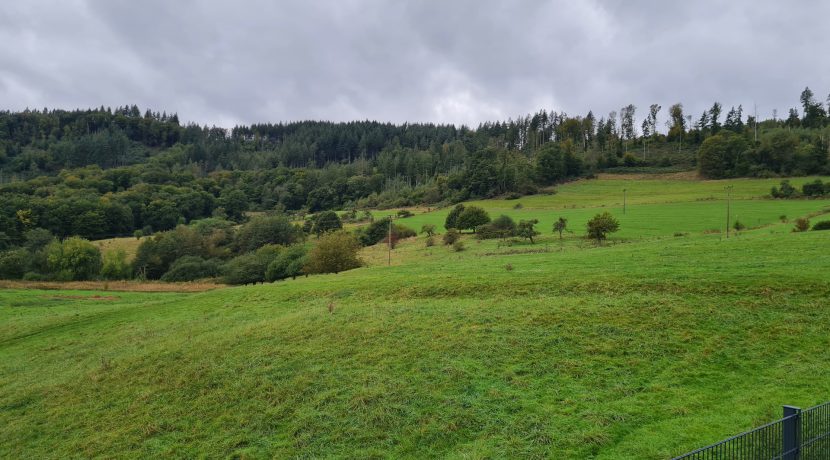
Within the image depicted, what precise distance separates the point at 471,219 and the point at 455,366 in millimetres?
61779

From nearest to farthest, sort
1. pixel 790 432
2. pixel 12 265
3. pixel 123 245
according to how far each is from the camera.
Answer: pixel 790 432, pixel 12 265, pixel 123 245

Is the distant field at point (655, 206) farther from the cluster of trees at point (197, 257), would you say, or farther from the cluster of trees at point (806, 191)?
the cluster of trees at point (197, 257)

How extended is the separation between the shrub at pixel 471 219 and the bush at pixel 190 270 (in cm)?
4005

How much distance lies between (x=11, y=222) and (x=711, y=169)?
15545 cm

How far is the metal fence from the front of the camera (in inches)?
314

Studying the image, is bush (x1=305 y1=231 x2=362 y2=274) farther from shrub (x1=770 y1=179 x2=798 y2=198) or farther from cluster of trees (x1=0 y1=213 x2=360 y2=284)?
shrub (x1=770 y1=179 x2=798 y2=198)

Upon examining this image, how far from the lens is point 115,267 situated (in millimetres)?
73562

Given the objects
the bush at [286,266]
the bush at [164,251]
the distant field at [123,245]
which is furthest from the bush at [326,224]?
the bush at [286,266]

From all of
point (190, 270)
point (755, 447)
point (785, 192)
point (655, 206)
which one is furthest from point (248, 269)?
point (785, 192)

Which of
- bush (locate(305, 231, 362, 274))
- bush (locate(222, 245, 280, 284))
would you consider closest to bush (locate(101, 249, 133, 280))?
bush (locate(222, 245, 280, 284))

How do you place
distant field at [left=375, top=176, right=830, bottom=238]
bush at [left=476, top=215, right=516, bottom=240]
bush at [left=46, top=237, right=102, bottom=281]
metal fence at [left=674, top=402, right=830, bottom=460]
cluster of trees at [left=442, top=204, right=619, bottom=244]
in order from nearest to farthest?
metal fence at [left=674, top=402, right=830, bottom=460] < cluster of trees at [left=442, top=204, right=619, bottom=244] < distant field at [left=375, top=176, right=830, bottom=238] < bush at [left=476, top=215, right=516, bottom=240] < bush at [left=46, top=237, right=102, bottom=281]

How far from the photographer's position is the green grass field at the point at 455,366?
1229 cm

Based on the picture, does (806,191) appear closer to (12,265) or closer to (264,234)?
(264,234)

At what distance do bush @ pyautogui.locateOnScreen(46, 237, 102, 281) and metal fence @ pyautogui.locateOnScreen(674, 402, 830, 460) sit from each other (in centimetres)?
8368
